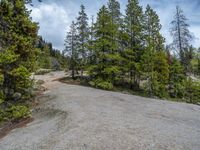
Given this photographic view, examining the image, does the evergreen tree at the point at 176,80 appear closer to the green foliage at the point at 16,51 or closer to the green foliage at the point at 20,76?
the green foliage at the point at 16,51

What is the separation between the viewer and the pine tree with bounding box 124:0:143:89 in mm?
41978

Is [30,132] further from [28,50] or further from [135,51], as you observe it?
[135,51]

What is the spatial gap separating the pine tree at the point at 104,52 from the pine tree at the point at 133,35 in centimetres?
227

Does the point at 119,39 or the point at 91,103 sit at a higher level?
the point at 119,39

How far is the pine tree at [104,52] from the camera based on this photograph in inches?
1551

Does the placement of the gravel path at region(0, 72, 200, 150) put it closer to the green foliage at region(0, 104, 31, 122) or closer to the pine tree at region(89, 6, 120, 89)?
the green foliage at region(0, 104, 31, 122)

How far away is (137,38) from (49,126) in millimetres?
27962

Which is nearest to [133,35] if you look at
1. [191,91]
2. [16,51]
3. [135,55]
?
[135,55]

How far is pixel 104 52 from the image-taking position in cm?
4062

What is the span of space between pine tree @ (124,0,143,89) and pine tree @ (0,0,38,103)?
57.7 feet

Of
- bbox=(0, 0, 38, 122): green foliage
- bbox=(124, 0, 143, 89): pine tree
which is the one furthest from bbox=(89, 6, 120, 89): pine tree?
bbox=(0, 0, 38, 122): green foliage

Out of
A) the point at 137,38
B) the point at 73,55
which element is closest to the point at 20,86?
the point at 137,38

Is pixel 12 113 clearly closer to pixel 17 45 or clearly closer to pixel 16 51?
pixel 16 51

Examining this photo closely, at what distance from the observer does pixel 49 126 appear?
57.6 feet
